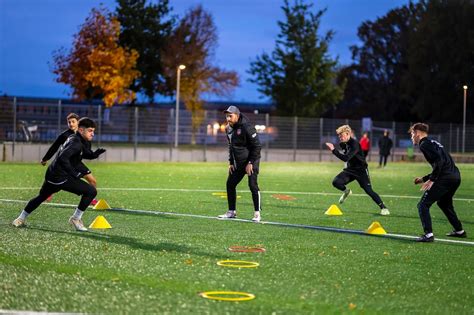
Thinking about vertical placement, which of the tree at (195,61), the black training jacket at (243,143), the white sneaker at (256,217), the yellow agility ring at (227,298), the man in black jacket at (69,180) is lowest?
the white sneaker at (256,217)

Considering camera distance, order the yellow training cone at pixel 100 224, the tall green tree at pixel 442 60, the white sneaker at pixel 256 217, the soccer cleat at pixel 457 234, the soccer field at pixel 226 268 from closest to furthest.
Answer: the soccer field at pixel 226 268
the yellow training cone at pixel 100 224
the soccer cleat at pixel 457 234
the white sneaker at pixel 256 217
the tall green tree at pixel 442 60

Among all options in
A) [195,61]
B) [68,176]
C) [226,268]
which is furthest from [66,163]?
[195,61]

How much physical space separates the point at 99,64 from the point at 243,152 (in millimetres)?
42995

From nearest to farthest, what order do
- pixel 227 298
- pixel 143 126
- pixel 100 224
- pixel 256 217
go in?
pixel 227 298 < pixel 100 224 < pixel 256 217 < pixel 143 126

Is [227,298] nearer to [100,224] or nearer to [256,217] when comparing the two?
[100,224]

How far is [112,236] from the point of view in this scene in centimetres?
1105

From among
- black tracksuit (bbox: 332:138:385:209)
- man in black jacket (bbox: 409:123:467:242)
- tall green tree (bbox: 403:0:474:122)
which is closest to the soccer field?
man in black jacket (bbox: 409:123:467:242)

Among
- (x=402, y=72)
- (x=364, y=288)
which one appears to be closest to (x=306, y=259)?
(x=364, y=288)

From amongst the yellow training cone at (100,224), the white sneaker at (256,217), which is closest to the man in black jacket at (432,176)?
the white sneaker at (256,217)

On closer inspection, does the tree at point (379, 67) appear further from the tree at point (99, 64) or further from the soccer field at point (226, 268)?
the soccer field at point (226, 268)

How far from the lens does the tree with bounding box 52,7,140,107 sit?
180 ft

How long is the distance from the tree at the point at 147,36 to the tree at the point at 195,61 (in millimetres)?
1212

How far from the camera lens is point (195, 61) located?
213 ft

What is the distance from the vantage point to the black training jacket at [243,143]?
13953 millimetres
